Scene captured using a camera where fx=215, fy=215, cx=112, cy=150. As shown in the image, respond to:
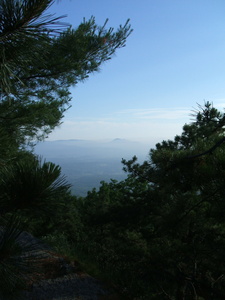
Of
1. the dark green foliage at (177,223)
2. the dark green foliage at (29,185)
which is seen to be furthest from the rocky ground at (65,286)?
the dark green foliage at (29,185)

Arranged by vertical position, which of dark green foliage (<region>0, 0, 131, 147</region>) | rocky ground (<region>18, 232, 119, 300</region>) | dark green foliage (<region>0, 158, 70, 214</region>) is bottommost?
rocky ground (<region>18, 232, 119, 300</region>)

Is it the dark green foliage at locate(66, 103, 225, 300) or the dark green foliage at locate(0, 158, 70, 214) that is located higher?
the dark green foliage at locate(0, 158, 70, 214)

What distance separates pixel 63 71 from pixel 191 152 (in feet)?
13.6

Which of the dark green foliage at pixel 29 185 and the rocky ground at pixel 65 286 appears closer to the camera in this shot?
the dark green foliage at pixel 29 185

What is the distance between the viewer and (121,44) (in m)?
6.24

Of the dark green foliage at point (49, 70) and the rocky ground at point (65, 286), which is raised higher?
the dark green foliage at point (49, 70)

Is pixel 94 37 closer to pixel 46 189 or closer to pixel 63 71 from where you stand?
pixel 63 71

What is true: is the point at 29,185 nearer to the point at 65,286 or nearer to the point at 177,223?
the point at 177,223

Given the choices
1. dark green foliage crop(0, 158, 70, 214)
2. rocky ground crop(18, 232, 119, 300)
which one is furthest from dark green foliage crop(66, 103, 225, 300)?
dark green foliage crop(0, 158, 70, 214)

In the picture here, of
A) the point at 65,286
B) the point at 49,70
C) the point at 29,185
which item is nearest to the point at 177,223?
the point at 29,185

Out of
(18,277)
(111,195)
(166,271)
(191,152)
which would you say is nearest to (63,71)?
(191,152)

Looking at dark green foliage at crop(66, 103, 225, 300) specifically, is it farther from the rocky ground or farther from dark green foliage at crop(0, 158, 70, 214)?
dark green foliage at crop(0, 158, 70, 214)

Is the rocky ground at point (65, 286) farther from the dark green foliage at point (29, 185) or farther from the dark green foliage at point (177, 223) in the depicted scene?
the dark green foliage at point (29, 185)

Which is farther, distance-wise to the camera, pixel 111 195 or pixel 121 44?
pixel 111 195
